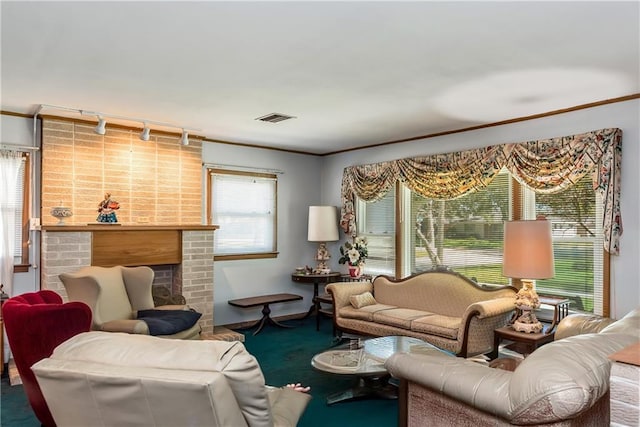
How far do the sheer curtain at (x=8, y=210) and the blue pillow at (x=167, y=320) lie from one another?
1391 millimetres

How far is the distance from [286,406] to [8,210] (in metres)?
3.85

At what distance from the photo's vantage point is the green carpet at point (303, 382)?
317cm

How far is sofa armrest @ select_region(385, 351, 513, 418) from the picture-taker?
5.86 ft

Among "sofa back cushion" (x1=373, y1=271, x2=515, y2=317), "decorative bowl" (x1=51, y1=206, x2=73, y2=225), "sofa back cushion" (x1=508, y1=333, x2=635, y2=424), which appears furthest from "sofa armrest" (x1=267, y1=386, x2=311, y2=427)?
"decorative bowl" (x1=51, y1=206, x2=73, y2=225)

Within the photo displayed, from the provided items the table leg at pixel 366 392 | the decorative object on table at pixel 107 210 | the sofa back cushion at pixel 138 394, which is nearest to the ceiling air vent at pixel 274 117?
the decorative object on table at pixel 107 210

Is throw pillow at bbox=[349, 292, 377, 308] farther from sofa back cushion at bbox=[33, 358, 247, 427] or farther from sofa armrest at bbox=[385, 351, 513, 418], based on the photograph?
sofa back cushion at bbox=[33, 358, 247, 427]

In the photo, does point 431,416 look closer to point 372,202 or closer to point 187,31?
point 187,31

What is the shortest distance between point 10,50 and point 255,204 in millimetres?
3792

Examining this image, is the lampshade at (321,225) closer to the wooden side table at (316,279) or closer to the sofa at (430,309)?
the wooden side table at (316,279)

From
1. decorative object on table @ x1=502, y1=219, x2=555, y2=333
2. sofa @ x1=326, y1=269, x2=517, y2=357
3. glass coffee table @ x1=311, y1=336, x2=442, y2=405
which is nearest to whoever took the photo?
glass coffee table @ x1=311, y1=336, x2=442, y2=405

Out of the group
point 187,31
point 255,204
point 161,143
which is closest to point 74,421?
point 187,31

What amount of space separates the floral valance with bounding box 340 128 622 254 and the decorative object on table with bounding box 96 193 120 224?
3135mm

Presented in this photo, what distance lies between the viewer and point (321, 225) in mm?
6398

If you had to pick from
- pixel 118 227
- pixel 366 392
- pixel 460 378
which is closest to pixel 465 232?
pixel 366 392
